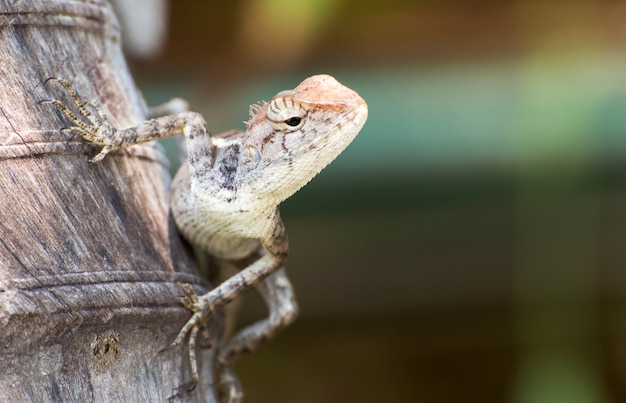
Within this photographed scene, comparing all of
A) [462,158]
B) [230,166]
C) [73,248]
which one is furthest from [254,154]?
[462,158]

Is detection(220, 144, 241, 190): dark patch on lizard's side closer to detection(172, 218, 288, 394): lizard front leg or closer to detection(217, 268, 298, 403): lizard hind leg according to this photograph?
detection(172, 218, 288, 394): lizard front leg

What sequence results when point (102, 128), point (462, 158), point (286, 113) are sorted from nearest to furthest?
point (102, 128), point (286, 113), point (462, 158)

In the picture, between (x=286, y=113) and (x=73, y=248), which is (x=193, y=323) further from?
(x=286, y=113)

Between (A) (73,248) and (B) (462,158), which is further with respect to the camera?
(B) (462,158)

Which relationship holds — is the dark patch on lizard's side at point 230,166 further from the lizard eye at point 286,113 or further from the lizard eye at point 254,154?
the lizard eye at point 286,113

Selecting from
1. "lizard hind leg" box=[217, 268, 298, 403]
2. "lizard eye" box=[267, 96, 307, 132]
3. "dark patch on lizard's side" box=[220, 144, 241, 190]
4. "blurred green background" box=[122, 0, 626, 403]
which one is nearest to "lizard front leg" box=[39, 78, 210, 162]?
"dark patch on lizard's side" box=[220, 144, 241, 190]

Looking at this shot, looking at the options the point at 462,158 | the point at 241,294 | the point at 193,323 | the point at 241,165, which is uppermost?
the point at 462,158

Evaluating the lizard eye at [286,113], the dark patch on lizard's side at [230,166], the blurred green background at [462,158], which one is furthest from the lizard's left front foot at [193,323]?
the blurred green background at [462,158]

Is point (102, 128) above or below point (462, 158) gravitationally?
below
